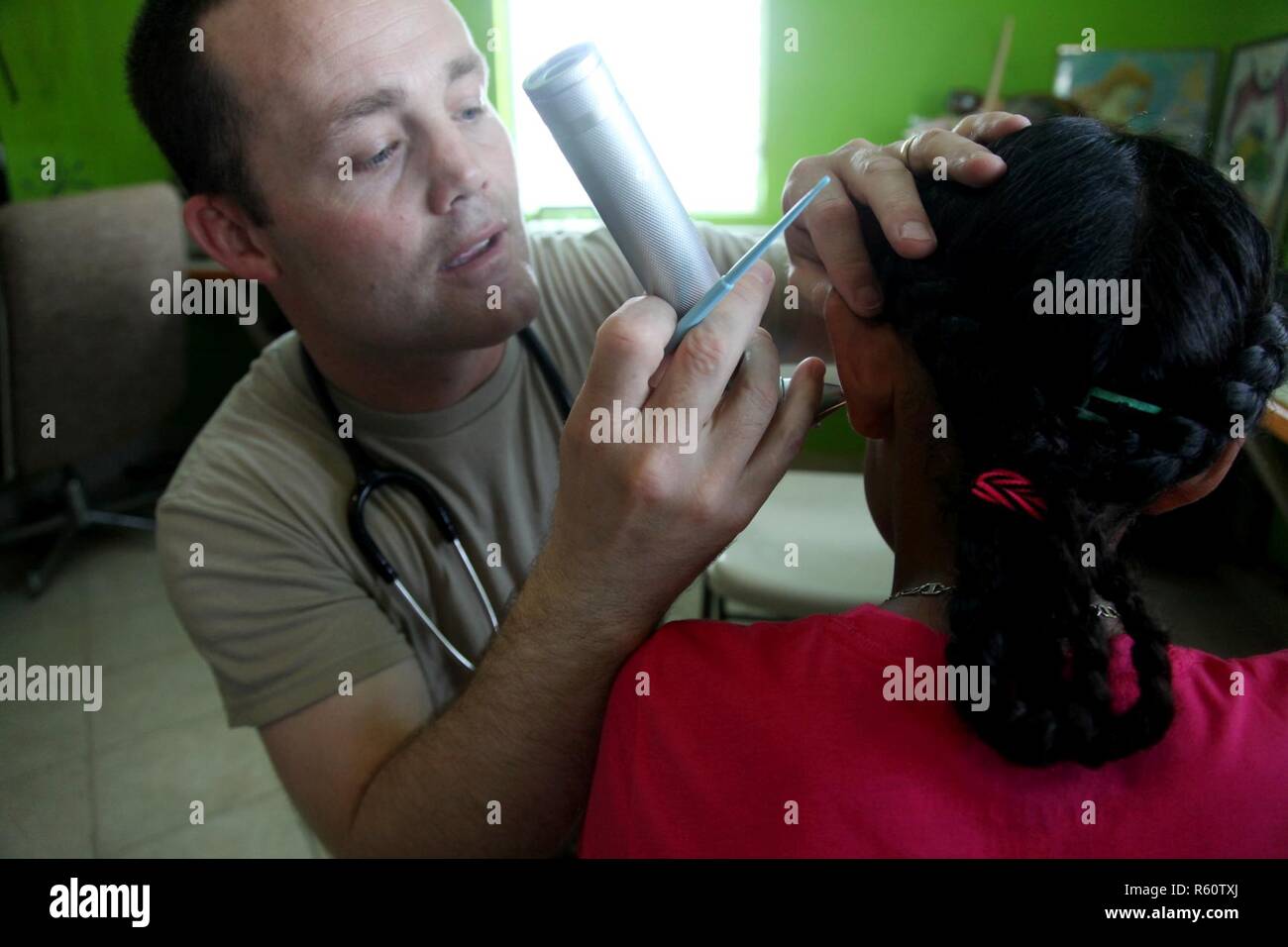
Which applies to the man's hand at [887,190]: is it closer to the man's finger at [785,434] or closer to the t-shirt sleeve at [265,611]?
the man's finger at [785,434]

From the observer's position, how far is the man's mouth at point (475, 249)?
36.0 inches

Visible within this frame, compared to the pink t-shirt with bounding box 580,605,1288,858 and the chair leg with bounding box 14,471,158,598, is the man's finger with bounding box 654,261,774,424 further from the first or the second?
the chair leg with bounding box 14,471,158,598

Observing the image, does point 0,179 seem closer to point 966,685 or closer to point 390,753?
point 390,753

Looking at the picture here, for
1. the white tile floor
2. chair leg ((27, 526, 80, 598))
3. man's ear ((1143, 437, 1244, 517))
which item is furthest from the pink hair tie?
chair leg ((27, 526, 80, 598))

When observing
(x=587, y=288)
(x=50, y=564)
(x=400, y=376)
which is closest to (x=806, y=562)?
(x=587, y=288)

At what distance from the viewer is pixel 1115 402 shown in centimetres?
55

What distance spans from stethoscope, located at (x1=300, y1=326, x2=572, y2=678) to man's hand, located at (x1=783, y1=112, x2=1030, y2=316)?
1.06 ft

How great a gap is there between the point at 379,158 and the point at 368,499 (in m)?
0.34

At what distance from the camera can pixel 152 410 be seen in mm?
2605

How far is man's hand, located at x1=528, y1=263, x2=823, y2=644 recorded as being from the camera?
22.3 inches

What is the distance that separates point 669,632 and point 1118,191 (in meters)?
0.41

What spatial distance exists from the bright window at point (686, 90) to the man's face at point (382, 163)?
144 centimetres
